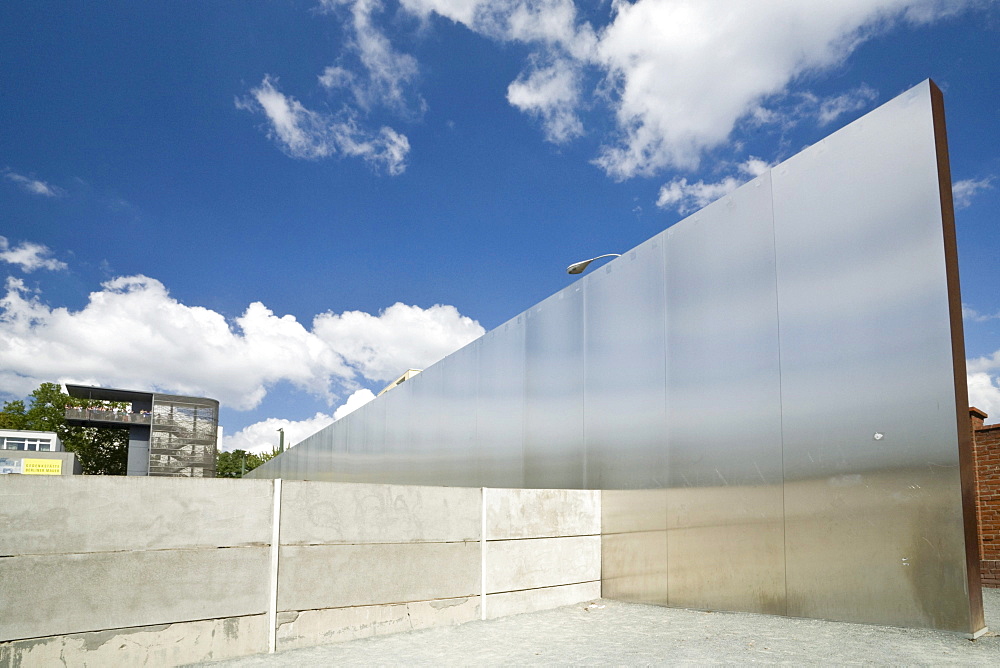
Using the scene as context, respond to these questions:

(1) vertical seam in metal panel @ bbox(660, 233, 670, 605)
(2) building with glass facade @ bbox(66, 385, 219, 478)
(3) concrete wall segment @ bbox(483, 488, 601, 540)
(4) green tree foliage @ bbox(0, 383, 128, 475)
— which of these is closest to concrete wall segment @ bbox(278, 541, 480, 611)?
(3) concrete wall segment @ bbox(483, 488, 601, 540)

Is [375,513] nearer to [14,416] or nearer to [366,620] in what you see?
[366,620]

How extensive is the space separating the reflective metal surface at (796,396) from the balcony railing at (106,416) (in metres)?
62.6

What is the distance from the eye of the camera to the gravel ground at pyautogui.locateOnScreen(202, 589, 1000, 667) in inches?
231

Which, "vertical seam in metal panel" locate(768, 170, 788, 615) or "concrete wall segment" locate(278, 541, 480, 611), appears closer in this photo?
"concrete wall segment" locate(278, 541, 480, 611)

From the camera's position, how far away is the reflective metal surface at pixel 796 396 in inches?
252

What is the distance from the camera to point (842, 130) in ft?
24.9

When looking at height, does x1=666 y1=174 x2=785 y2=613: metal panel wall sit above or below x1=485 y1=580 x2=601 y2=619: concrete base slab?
above

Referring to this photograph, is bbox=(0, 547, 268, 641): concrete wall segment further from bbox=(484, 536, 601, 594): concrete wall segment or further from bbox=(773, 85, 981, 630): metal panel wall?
bbox=(773, 85, 981, 630): metal panel wall

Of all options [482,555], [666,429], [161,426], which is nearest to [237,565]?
[482,555]

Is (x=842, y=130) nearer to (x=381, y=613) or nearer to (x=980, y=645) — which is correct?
(x=980, y=645)

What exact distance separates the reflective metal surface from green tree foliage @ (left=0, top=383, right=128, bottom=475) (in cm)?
7700

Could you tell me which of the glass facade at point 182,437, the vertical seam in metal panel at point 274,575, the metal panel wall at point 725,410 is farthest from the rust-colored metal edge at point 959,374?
the glass facade at point 182,437

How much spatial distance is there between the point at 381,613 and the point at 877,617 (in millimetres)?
4981

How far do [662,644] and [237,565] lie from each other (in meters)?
4.23
